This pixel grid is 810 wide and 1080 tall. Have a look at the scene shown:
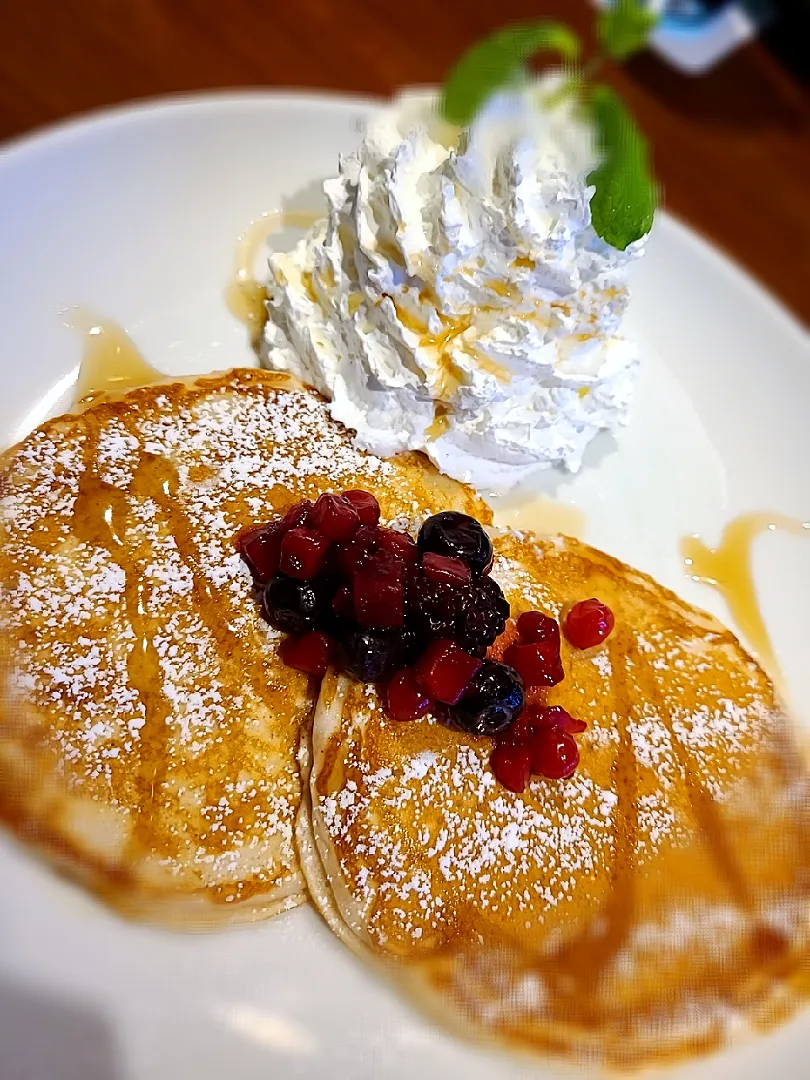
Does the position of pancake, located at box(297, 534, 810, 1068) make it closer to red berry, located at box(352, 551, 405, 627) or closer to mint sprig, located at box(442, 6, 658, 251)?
red berry, located at box(352, 551, 405, 627)

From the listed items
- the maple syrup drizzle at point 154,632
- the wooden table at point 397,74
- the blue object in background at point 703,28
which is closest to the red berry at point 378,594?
the maple syrup drizzle at point 154,632

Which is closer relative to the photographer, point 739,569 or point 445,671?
point 445,671

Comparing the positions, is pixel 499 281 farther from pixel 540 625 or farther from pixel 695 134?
pixel 695 134

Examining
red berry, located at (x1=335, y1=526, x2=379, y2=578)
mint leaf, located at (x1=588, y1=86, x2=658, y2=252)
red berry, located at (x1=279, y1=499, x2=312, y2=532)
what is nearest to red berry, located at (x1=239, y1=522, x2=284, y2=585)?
red berry, located at (x1=279, y1=499, x2=312, y2=532)

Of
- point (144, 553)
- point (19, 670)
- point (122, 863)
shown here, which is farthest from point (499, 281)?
point (122, 863)

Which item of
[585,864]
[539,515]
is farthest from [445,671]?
[539,515]

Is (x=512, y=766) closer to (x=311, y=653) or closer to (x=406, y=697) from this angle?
(x=406, y=697)
